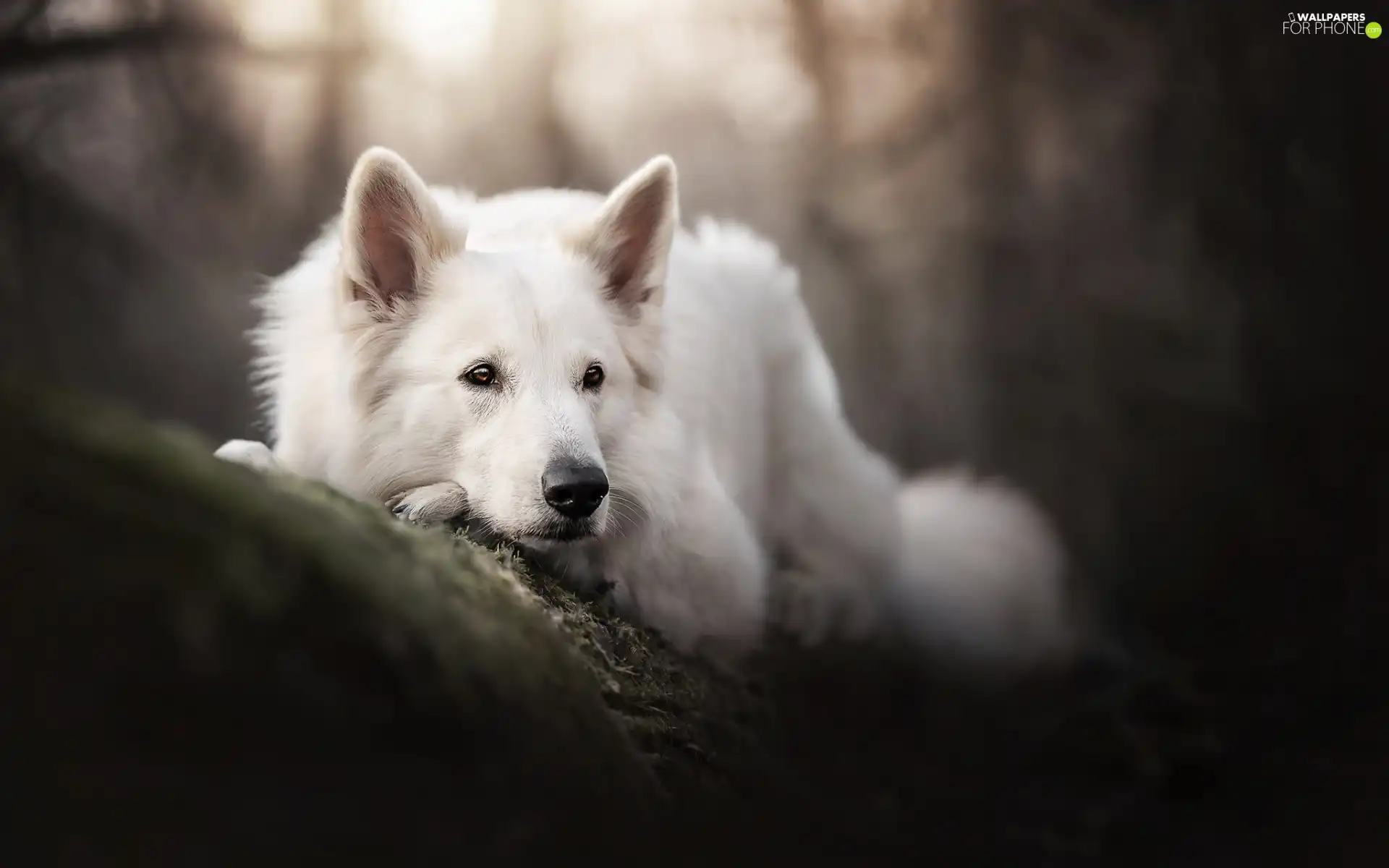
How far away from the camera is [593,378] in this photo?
8.62ft

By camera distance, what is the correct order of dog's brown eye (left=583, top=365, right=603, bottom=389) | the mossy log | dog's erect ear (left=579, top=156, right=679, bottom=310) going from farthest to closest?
dog's erect ear (left=579, top=156, right=679, bottom=310) → dog's brown eye (left=583, top=365, right=603, bottom=389) → the mossy log

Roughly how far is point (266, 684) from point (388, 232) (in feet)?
5.27

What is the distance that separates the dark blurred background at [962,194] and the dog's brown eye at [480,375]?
2.88m

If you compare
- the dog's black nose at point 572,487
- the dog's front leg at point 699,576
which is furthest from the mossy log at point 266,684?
the dog's front leg at point 699,576

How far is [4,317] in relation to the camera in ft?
14.9

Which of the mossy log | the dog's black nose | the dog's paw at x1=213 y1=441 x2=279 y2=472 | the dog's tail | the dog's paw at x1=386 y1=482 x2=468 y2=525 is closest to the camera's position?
the mossy log

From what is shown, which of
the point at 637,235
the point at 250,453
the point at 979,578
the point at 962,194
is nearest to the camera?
the point at 250,453

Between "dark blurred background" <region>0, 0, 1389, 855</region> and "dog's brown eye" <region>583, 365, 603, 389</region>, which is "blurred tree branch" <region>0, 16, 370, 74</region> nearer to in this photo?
"dark blurred background" <region>0, 0, 1389, 855</region>

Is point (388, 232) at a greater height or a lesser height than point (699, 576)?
greater

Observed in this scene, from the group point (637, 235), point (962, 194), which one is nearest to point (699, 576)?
point (637, 235)

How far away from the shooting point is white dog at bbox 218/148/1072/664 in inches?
96.7

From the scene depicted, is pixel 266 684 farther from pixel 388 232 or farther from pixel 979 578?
pixel 979 578

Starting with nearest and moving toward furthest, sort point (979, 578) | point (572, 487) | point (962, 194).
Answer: point (572, 487) < point (979, 578) < point (962, 194)

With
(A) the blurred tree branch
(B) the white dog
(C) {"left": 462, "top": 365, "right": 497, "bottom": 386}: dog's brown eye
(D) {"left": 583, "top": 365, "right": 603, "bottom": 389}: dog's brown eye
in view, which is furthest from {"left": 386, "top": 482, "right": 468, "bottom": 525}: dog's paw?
(A) the blurred tree branch
